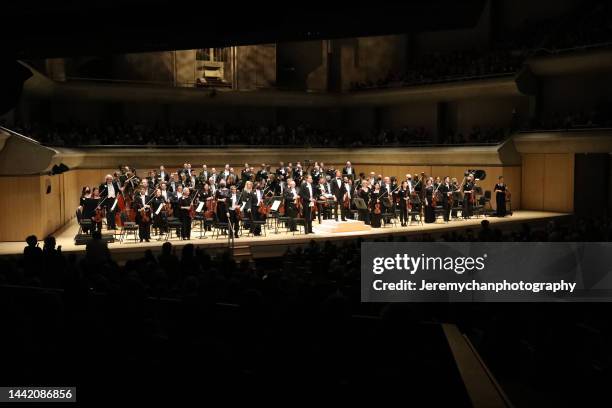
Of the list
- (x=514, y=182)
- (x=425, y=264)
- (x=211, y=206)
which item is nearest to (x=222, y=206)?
(x=211, y=206)

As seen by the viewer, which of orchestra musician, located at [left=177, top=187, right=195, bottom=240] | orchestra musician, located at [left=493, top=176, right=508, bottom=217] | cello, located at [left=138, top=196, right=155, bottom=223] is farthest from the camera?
orchestra musician, located at [left=493, top=176, right=508, bottom=217]

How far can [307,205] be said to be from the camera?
15094mm

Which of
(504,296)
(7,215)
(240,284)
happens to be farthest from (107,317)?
(7,215)

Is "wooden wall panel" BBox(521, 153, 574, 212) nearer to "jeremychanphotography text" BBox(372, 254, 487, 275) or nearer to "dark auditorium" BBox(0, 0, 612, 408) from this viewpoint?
"dark auditorium" BBox(0, 0, 612, 408)

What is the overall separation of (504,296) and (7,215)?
38.3 ft

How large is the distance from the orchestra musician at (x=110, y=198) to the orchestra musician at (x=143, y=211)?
2.65 feet

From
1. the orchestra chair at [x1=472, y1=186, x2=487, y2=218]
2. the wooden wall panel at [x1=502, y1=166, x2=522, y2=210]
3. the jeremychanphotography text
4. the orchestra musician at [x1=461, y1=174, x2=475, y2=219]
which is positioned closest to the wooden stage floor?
the orchestra musician at [x1=461, y1=174, x2=475, y2=219]

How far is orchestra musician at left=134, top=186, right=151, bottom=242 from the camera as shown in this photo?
13.5 metres

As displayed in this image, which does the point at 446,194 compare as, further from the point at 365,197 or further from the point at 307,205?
the point at 307,205

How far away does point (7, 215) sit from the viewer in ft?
46.1

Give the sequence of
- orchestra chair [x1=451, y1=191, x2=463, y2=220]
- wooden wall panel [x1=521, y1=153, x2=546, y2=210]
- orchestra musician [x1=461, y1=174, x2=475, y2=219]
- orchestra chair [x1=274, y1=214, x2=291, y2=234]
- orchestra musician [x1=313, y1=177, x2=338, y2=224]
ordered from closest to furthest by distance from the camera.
→ orchestra chair [x1=274, y1=214, x2=291, y2=234], orchestra musician [x1=313, y1=177, x2=338, y2=224], orchestra chair [x1=451, y1=191, x2=463, y2=220], orchestra musician [x1=461, y1=174, x2=475, y2=219], wooden wall panel [x1=521, y1=153, x2=546, y2=210]

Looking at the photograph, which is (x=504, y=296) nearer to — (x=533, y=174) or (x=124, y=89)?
(x=533, y=174)

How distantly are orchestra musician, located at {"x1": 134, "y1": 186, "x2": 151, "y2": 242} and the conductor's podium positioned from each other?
4.25 m

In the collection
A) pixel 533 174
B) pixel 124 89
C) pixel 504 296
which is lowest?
pixel 504 296
